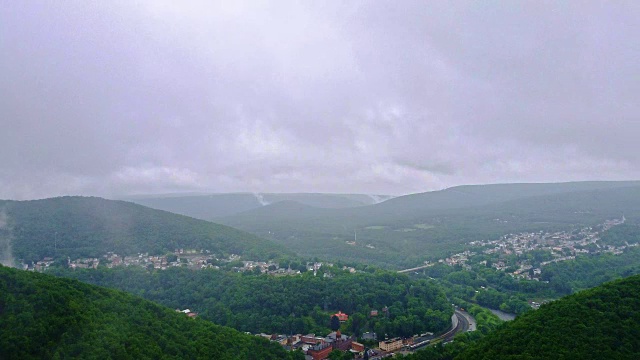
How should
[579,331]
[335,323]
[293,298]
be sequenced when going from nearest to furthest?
[579,331] → [335,323] → [293,298]

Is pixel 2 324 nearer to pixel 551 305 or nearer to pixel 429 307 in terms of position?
pixel 551 305

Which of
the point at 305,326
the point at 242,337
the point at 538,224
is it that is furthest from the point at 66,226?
the point at 538,224

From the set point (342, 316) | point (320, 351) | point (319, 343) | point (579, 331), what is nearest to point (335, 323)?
point (342, 316)

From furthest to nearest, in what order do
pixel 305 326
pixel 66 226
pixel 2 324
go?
pixel 66 226
pixel 305 326
pixel 2 324

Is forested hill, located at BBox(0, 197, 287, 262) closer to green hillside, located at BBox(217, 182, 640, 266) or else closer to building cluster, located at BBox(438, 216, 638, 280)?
green hillside, located at BBox(217, 182, 640, 266)

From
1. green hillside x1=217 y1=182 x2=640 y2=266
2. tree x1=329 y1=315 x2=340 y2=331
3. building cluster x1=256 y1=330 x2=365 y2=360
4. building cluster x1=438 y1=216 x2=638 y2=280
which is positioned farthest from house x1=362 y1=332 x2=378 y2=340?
green hillside x1=217 y1=182 x2=640 y2=266

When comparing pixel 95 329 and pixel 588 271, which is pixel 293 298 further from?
pixel 588 271

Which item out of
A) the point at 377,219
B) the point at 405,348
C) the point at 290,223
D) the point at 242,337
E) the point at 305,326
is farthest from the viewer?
the point at 377,219
